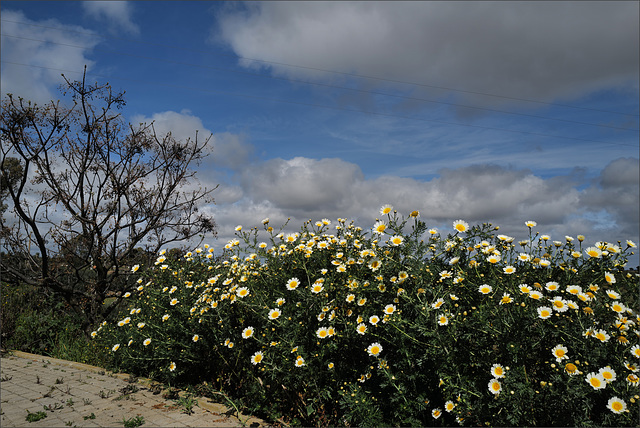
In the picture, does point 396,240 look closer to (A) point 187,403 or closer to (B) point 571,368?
(B) point 571,368

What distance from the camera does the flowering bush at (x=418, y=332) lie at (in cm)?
279

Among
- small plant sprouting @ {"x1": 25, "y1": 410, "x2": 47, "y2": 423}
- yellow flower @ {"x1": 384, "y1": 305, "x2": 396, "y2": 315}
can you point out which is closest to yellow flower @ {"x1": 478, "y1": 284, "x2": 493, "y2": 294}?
yellow flower @ {"x1": 384, "y1": 305, "x2": 396, "y2": 315}

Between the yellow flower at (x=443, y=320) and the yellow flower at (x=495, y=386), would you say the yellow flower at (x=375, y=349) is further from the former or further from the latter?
the yellow flower at (x=495, y=386)

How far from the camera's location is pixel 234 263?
4.72m

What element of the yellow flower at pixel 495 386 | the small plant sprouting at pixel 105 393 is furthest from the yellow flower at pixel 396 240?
the small plant sprouting at pixel 105 393

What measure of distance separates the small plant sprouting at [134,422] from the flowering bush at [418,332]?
75 centimetres

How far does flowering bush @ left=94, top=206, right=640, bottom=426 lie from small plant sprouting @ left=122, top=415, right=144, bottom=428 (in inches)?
29.6

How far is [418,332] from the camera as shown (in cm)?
311

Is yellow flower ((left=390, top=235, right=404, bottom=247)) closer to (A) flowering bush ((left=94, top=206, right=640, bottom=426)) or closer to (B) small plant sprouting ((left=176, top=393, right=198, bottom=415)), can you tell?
(A) flowering bush ((left=94, top=206, right=640, bottom=426))

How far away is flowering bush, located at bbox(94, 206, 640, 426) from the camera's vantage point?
2.79 m

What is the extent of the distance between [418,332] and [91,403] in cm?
355

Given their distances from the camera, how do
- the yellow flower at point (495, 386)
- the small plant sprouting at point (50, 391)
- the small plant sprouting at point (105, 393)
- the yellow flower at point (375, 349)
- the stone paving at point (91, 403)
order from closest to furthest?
the yellow flower at point (495, 386) < the yellow flower at point (375, 349) < the stone paving at point (91, 403) < the small plant sprouting at point (105, 393) < the small plant sprouting at point (50, 391)

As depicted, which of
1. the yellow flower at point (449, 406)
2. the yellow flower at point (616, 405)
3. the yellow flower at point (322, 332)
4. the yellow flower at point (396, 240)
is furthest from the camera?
the yellow flower at point (396, 240)

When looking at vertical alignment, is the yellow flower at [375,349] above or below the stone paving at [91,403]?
above
